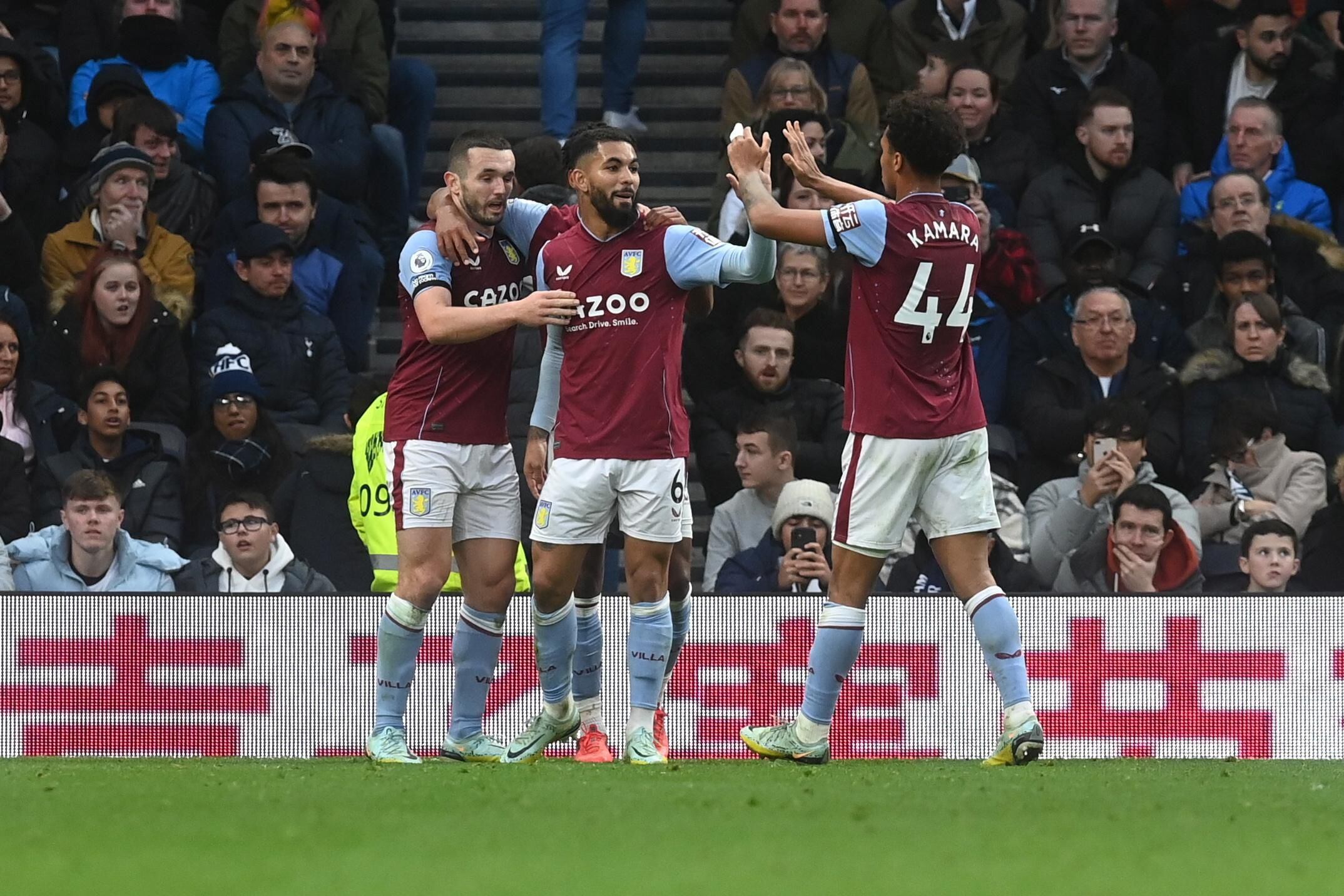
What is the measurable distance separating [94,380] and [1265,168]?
A: 7104 mm

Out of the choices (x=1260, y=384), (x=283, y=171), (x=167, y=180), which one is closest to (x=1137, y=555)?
(x=1260, y=384)

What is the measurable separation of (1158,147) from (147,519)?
694 centimetres

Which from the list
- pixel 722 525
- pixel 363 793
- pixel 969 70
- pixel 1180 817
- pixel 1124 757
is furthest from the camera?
pixel 969 70

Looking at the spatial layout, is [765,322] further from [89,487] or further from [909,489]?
[909,489]

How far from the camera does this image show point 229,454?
11602 mm

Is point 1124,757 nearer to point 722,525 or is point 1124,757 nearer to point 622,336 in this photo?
point 722,525

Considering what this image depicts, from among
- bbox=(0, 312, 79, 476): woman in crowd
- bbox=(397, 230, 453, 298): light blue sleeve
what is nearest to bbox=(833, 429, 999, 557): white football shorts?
bbox=(397, 230, 453, 298): light blue sleeve

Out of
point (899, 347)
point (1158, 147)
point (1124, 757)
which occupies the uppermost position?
point (1158, 147)

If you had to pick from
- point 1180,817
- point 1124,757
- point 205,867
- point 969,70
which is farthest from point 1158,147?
point 205,867

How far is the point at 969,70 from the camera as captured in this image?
13641 millimetres

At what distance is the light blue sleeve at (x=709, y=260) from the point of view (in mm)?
7922

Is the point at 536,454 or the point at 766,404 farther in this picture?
the point at 766,404

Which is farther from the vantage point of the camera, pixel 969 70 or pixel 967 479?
pixel 969 70

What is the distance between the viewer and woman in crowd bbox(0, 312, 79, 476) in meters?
11.7
